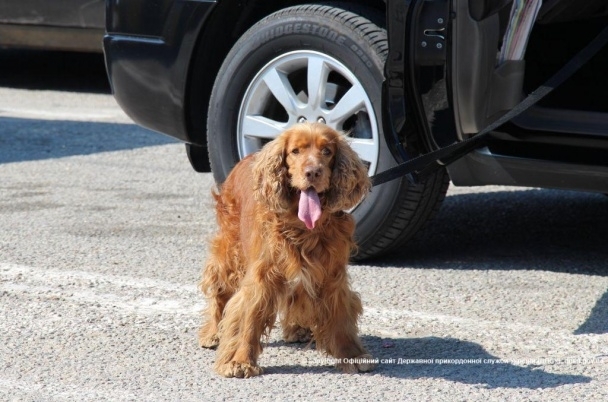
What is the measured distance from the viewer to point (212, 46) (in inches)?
219

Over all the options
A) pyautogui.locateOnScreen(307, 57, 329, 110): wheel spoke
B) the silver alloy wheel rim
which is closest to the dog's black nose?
the silver alloy wheel rim

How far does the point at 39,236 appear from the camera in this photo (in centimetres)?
568

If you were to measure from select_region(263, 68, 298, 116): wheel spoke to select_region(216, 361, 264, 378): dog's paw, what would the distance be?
1.66 m

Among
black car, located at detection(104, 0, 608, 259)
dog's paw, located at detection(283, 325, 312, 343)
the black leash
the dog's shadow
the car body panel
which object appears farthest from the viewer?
the car body panel

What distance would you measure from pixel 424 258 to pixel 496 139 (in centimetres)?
91

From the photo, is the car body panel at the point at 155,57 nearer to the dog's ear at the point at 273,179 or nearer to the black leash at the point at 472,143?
the black leash at the point at 472,143

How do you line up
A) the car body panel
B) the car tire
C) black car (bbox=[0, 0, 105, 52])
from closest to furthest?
the car tire
the car body panel
black car (bbox=[0, 0, 105, 52])

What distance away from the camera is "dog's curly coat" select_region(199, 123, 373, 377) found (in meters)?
3.68

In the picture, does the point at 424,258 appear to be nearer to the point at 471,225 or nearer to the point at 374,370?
the point at 471,225

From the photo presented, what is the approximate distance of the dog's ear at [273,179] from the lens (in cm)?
368

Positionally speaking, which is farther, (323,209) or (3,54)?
(3,54)

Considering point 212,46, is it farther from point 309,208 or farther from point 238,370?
point 238,370

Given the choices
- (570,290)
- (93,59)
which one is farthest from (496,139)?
(93,59)

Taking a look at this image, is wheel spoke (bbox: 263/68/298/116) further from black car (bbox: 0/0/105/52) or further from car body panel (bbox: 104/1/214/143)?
black car (bbox: 0/0/105/52)
